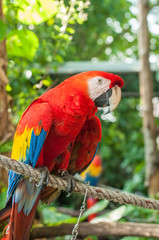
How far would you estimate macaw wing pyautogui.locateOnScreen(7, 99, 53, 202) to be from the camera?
837 millimetres

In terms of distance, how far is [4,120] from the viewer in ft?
4.18

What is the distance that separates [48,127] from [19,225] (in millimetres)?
297

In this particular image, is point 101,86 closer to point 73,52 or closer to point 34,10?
point 34,10

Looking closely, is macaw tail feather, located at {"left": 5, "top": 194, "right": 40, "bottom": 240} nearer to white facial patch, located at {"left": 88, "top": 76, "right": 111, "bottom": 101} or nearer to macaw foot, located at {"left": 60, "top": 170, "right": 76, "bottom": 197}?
macaw foot, located at {"left": 60, "top": 170, "right": 76, "bottom": 197}

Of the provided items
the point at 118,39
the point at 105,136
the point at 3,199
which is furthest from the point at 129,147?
the point at 3,199

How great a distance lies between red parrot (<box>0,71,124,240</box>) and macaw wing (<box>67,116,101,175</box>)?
0.07 m

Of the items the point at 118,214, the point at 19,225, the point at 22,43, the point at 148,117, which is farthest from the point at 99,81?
the point at 148,117

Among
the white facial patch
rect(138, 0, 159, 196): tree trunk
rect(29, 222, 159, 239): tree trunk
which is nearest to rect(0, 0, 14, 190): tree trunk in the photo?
rect(29, 222, 159, 239): tree trunk

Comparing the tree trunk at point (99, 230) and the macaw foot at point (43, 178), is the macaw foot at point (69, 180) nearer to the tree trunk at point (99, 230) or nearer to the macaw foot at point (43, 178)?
the macaw foot at point (43, 178)

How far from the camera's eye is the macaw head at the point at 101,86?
0.87 m

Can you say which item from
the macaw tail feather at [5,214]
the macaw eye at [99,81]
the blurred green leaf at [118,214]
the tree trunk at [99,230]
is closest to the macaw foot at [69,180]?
the macaw tail feather at [5,214]

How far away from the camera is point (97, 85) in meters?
0.86

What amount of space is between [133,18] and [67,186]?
271 cm

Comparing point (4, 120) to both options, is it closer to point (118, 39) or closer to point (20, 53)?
point (20, 53)
